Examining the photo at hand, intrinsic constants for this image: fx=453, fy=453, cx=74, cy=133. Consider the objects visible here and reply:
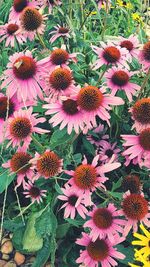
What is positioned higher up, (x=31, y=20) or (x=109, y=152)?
(x=31, y=20)

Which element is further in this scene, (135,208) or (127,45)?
(127,45)

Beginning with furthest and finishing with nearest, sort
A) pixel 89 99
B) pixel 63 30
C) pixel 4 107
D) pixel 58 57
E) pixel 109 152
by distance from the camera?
pixel 63 30, pixel 109 152, pixel 58 57, pixel 4 107, pixel 89 99

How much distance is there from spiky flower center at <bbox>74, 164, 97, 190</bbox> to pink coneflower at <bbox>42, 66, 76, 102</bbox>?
0.76 feet

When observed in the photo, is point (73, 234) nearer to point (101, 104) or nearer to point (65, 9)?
point (101, 104)

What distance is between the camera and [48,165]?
1314 mm

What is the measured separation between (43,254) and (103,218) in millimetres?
284

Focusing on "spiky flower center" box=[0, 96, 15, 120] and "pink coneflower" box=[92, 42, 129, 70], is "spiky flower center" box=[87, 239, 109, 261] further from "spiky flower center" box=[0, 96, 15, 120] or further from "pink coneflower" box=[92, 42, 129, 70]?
"pink coneflower" box=[92, 42, 129, 70]

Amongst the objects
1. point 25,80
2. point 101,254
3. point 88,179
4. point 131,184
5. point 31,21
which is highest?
point 31,21

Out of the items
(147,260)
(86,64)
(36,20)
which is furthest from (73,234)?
(36,20)

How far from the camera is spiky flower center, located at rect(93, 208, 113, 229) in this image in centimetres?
132

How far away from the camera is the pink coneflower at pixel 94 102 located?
4.18 feet

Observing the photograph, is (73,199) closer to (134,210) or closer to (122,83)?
(134,210)

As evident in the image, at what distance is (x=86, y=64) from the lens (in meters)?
1.76

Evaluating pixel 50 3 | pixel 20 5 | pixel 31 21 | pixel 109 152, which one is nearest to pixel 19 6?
pixel 20 5
